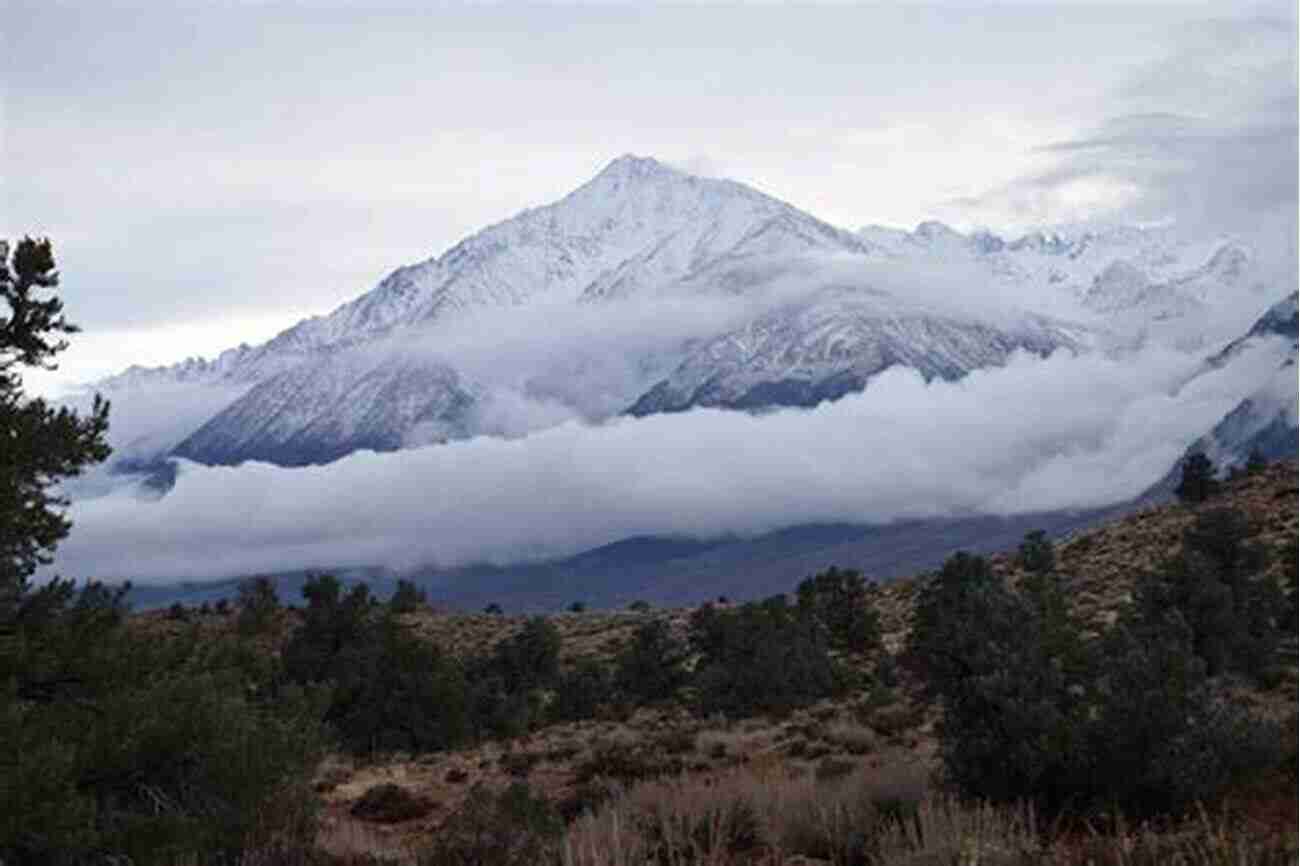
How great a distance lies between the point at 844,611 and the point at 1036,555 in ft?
34.9

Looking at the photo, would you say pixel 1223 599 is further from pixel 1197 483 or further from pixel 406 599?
pixel 406 599

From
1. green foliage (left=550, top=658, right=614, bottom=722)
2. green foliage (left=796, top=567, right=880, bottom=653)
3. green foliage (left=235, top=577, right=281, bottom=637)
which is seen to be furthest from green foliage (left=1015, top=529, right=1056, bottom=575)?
green foliage (left=235, top=577, right=281, bottom=637)

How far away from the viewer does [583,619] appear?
91.1 meters

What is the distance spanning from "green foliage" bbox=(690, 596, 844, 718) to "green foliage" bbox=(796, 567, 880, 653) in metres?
7.31

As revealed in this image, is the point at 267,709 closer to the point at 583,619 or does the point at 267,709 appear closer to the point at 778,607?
the point at 778,607

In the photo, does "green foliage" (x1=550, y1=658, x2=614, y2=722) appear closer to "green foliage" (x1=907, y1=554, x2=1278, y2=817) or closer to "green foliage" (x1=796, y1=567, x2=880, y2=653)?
"green foliage" (x1=796, y1=567, x2=880, y2=653)

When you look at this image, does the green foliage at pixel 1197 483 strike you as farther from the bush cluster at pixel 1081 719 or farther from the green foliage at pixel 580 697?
the bush cluster at pixel 1081 719

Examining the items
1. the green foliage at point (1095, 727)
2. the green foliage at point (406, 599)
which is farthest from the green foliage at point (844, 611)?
the green foliage at point (1095, 727)

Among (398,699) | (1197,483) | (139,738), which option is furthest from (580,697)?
(1197,483)

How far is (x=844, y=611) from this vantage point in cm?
5647

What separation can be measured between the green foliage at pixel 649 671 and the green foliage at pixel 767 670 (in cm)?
180

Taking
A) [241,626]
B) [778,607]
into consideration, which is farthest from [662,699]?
[241,626]

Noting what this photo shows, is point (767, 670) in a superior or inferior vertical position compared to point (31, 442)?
inferior

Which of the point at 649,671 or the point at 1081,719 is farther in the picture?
the point at 649,671
